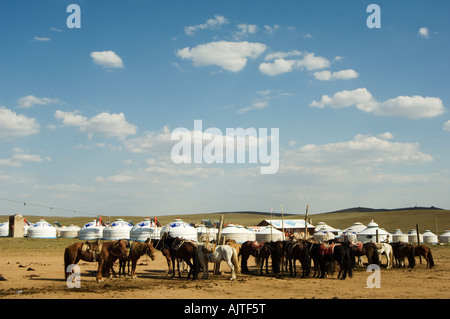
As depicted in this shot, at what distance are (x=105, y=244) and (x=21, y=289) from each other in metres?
3.68

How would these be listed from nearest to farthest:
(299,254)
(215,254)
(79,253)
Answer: (79,253) → (215,254) → (299,254)

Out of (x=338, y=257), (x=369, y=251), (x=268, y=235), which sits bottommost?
(x=268, y=235)

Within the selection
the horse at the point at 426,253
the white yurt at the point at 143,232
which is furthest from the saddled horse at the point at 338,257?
the white yurt at the point at 143,232

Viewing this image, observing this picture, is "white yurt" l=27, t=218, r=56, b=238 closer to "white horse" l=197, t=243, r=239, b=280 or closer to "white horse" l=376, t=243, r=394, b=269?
"white horse" l=197, t=243, r=239, b=280

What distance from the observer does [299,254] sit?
20375 millimetres

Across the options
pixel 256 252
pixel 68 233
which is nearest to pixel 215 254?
pixel 256 252

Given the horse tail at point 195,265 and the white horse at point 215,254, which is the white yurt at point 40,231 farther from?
the white horse at point 215,254

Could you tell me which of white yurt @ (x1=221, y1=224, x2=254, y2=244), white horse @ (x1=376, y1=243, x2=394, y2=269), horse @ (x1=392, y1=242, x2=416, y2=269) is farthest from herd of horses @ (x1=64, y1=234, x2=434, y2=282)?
white yurt @ (x1=221, y1=224, x2=254, y2=244)

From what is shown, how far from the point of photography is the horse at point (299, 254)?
65.4 ft

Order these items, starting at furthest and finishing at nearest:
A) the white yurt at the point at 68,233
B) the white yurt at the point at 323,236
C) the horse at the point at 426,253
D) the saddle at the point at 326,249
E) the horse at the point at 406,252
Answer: the white yurt at the point at 68,233 → the white yurt at the point at 323,236 → the horse at the point at 406,252 → the horse at the point at 426,253 → the saddle at the point at 326,249

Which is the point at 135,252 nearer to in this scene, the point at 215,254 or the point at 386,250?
the point at 215,254

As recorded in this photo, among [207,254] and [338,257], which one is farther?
[338,257]
